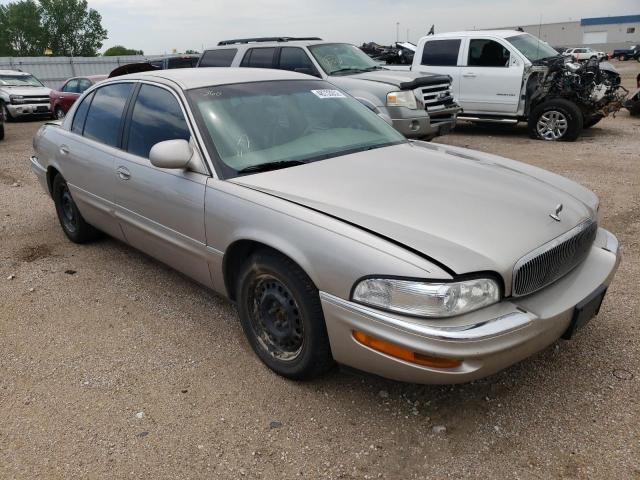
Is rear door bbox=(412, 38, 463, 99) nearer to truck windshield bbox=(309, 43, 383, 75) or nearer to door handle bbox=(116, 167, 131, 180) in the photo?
truck windshield bbox=(309, 43, 383, 75)

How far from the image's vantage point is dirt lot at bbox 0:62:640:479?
233 cm

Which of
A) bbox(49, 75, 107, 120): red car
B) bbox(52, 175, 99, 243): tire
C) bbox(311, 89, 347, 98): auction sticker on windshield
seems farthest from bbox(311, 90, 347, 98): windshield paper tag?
bbox(49, 75, 107, 120): red car

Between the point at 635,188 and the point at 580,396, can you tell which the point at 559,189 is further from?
the point at 635,188

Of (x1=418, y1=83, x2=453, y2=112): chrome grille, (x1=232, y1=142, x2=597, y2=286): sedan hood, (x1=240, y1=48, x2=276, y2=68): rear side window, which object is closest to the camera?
(x1=232, y1=142, x2=597, y2=286): sedan hood

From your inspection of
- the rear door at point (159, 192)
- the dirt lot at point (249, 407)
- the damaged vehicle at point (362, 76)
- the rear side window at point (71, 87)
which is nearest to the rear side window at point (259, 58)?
the damaged vehicle at point (362, 76)

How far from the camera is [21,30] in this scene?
77125mm

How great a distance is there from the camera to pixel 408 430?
2.51m

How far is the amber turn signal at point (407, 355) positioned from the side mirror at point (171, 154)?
59.5 inches

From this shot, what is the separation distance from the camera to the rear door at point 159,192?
316 centimetres

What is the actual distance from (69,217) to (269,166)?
2.98m

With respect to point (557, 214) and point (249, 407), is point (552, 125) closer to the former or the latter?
point (557, 214)

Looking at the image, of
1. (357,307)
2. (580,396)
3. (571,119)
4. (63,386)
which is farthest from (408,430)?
(571,119)

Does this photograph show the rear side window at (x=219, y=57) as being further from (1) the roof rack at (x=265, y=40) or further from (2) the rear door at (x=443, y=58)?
(2) the rear door at (x=443, y=58)

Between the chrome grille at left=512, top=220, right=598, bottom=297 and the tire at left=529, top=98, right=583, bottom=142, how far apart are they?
7.78m
